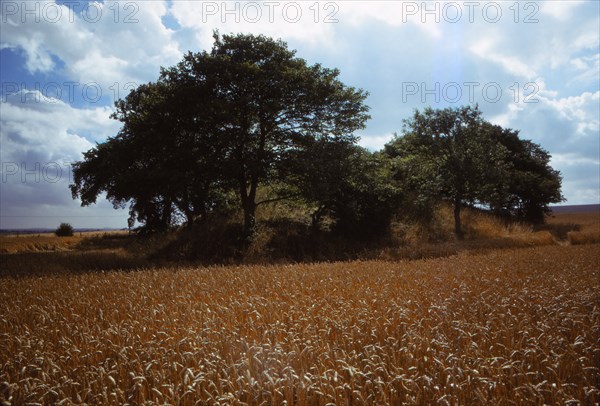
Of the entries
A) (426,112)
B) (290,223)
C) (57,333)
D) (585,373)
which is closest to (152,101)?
(290,223)

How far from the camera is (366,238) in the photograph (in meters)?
21.3

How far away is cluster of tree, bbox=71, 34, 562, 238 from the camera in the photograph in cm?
1877

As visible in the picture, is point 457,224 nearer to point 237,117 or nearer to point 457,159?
point 457,159

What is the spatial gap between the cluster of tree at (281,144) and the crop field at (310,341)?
11.3m

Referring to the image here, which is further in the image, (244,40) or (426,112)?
(426,112)

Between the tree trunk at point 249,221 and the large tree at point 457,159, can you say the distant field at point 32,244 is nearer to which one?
the tree trunk at point 249,221

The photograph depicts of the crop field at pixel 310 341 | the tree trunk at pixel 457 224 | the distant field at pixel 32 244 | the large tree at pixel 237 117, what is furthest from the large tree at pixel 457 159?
the distant field at pixel 32 244

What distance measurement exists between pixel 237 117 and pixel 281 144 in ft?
9.79

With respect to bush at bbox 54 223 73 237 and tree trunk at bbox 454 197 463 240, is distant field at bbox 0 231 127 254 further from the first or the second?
tree trunk at bbox 454 197 463 240

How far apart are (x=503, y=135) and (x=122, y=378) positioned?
4359 cm

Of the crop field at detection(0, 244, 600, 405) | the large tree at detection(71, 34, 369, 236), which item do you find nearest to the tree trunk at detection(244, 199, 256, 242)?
the large tree at detection(71, 34, 369, 236)

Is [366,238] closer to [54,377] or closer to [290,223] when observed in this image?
Answer: [290,223]

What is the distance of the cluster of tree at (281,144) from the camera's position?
61.6 ft

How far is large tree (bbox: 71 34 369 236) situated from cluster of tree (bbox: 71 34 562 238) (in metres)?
0.06
